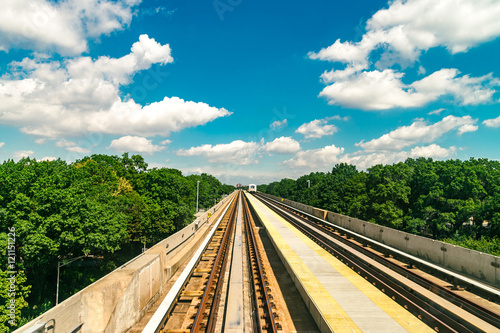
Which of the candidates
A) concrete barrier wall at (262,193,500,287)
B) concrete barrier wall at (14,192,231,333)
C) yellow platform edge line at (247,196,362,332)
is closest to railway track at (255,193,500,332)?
concrete barrier wall at (262,193,500,287)

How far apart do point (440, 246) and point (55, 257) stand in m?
28.7

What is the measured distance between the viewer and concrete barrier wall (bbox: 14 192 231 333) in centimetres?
588

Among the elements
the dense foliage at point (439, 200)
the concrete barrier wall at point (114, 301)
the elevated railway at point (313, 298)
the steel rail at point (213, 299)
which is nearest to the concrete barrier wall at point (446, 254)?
the elevated railway at point (313, 298)

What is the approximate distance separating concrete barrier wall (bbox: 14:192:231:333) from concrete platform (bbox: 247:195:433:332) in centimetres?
573

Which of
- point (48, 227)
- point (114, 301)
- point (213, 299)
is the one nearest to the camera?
point (114, 301)

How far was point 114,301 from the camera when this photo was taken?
7039 mm

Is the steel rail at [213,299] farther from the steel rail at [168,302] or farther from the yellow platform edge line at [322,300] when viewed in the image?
the yellow platform edge line at [322,300]

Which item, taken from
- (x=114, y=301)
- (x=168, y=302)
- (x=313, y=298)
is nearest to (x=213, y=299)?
(x=168, y=302)

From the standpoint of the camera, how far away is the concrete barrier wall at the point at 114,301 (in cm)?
588

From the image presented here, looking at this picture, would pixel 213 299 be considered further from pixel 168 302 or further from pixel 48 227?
pixel 48 227

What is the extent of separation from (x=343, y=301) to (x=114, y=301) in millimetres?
7439

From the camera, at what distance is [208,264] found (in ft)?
51.5

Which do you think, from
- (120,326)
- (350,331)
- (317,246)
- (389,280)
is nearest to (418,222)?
(317,246)

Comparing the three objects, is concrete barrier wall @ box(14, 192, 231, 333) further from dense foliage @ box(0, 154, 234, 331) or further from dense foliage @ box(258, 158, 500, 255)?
dense foliage @ box(258, 158, 500, 255)
